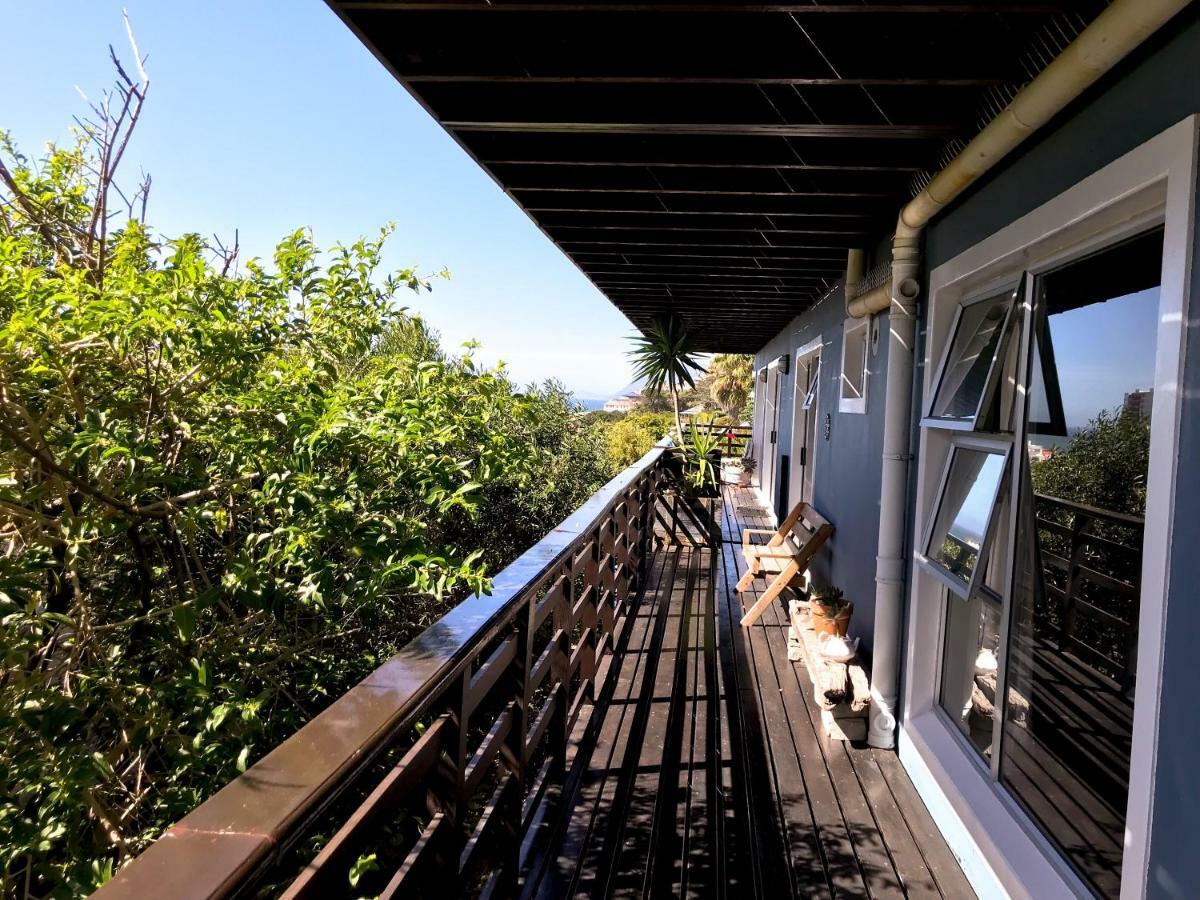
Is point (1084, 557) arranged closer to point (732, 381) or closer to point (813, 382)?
point (813, 382)

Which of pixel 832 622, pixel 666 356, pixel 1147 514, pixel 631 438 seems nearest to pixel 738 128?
pixel 1147 514

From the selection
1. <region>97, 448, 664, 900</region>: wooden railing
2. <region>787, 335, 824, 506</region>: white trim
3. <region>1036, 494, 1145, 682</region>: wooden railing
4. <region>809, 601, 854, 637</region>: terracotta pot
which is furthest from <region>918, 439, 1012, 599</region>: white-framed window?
<region>787, 335, 824, 506</region>: white trim

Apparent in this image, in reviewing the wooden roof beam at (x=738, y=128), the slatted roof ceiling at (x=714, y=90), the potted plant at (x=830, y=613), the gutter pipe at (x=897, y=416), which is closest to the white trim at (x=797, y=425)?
the potted plant at (x=830, y=613)

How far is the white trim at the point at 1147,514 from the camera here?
1.35 metres

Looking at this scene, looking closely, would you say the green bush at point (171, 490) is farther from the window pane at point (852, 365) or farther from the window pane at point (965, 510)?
the window pane at point (852, 365)

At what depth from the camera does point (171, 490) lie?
2.05 m

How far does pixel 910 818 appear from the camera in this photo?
8.33 feet

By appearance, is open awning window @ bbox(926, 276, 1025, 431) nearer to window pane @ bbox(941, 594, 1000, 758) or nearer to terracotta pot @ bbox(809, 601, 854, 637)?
window pane @ bbox(941, 594, 1000, 758)

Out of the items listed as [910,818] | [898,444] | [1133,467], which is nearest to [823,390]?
[898,444]

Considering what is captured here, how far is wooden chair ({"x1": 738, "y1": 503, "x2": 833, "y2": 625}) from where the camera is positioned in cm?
452

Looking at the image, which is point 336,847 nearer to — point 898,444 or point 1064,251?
point 1064,251

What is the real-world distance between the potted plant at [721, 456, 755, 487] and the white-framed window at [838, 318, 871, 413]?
8.14 meters

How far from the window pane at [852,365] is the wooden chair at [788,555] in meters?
0.89

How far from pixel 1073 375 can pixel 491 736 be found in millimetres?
1880
